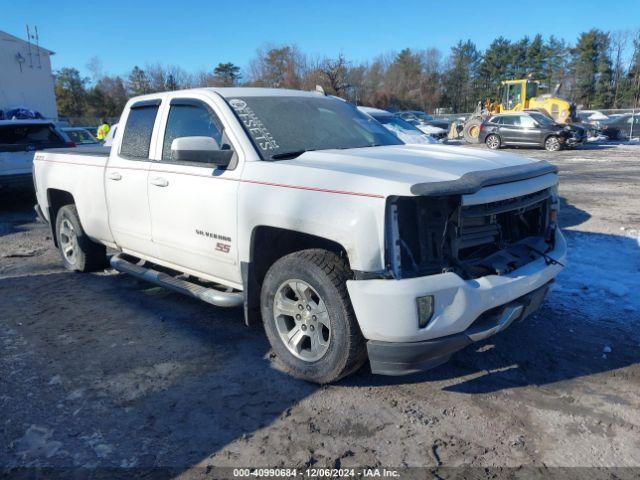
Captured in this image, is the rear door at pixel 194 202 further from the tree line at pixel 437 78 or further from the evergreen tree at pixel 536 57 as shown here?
the evergreen tree at pixel 536 57

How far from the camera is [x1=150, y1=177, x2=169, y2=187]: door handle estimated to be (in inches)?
173

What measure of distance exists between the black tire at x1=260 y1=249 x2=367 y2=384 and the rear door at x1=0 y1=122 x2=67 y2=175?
8209 mm

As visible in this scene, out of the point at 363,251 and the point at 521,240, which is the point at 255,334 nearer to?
the point at 363,251

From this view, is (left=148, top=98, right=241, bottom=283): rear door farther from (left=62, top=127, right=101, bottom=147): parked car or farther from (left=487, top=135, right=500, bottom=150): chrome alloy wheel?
(left=487, top=135, right=500, bottom=150): chrome alloy wheel

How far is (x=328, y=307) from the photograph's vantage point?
10.6 ft

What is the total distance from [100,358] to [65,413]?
796 millimetres

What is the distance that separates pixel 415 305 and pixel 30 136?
10.0m

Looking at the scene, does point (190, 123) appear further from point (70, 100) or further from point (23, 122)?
point (70, 100)

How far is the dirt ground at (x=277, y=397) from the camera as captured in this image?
113 inches

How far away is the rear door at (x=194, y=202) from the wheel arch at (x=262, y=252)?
171 millimetres

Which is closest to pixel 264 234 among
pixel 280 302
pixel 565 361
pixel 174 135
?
pixel 280 302

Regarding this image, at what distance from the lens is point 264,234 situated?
3.73m

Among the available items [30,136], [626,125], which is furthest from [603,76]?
[30,136]

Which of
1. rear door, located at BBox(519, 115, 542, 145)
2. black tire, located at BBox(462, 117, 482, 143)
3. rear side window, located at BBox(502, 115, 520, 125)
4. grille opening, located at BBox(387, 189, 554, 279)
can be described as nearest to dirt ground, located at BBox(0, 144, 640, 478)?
grille opening, located at BBox(387, 189, 554, 279)
